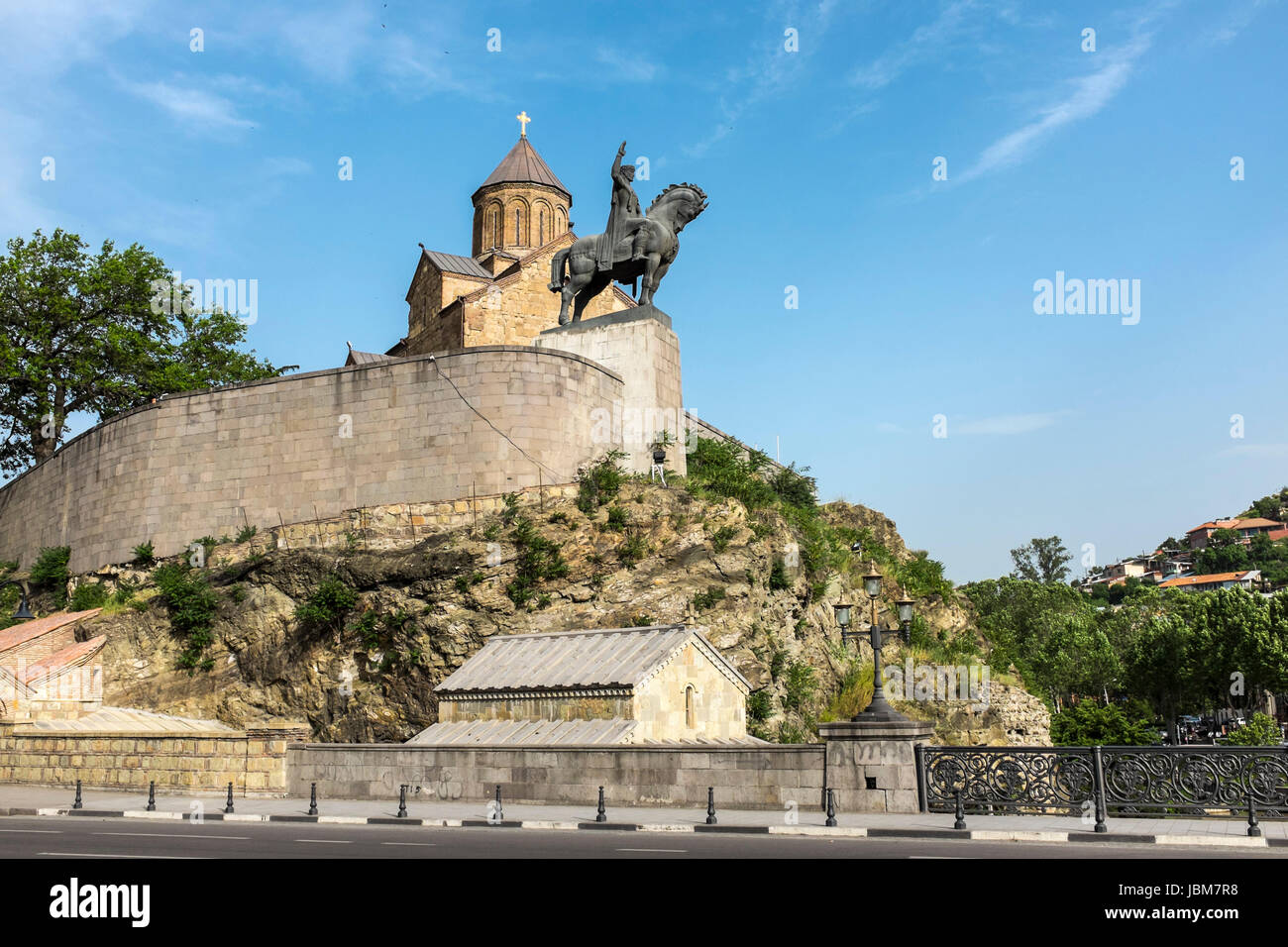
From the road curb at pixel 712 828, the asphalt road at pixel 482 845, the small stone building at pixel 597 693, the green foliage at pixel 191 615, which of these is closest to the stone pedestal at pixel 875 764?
the road curb at pixel 712 828

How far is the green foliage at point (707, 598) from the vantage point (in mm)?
27141

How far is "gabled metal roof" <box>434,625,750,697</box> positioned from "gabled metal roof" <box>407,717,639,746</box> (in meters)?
0.66

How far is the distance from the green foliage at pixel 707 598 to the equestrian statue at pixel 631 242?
397 inches

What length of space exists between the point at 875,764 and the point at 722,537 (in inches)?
503

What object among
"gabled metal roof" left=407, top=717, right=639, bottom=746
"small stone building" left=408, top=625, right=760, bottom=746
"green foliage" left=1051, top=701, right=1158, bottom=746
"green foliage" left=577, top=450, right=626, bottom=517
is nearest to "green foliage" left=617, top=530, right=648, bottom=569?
"green foliage" left=577, top=450, right=626, bottom=517

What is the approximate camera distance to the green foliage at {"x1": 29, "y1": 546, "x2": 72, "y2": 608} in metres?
34.1

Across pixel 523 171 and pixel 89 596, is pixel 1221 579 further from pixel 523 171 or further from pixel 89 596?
pixel 89 596

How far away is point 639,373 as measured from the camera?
108 ft

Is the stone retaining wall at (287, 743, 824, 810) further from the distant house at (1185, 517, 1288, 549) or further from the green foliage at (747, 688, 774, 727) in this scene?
the distant house at (1185, 517, 1288, 549)
